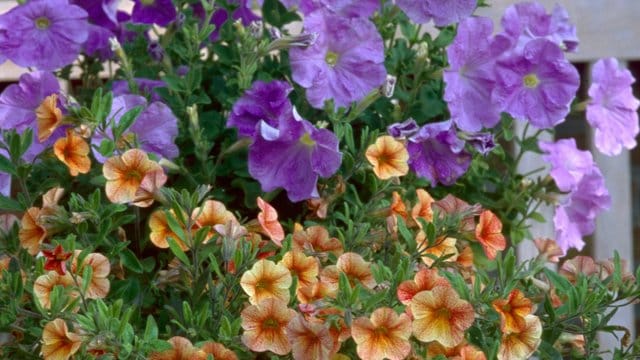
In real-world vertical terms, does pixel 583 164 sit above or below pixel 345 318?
below

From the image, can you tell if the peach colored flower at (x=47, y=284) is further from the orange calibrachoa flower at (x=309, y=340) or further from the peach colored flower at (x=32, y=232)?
the orange calibrachoa flower at (x=309, y=340)

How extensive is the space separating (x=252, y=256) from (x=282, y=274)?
0.13 feet

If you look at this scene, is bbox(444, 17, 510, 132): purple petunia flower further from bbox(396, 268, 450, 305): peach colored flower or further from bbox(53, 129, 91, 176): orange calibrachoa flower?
bbox(53, 129, 91, 176): orange calibrachoa flower

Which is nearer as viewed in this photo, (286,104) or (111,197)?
(111,197)

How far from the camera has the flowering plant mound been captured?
100 cm

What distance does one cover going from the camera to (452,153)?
1.31 metres

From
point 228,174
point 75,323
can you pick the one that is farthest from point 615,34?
point 75,323

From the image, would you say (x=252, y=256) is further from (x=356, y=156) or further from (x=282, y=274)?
(x=356, y=156)

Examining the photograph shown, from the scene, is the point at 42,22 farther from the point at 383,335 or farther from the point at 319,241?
the point at 383,335

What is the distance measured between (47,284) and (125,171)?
0.15m

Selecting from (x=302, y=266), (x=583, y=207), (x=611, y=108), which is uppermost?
(x=302, y=266)

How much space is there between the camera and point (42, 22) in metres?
1.38

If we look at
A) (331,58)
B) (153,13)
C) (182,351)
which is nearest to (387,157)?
(331,58)

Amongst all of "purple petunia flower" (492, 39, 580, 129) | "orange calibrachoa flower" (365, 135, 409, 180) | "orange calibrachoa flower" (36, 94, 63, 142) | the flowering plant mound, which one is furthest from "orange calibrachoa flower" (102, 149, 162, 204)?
"purple petunia flower" (492, 39, 580, 129)
